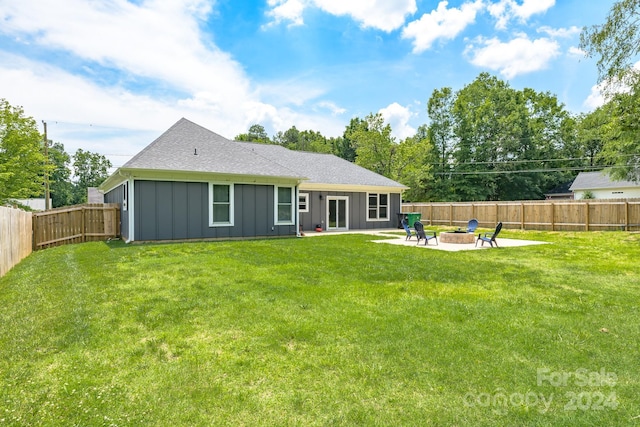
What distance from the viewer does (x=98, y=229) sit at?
13828mm

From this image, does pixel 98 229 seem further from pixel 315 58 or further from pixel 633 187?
pixel 633 187

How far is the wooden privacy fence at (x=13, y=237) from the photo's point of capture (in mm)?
7371

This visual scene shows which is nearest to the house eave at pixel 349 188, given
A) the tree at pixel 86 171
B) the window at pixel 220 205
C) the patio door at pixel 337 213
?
the patio door at pixel 337 213

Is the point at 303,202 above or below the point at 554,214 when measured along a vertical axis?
above

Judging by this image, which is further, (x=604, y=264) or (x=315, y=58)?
(x=315, y=58)

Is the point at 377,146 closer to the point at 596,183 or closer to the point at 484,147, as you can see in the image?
the point at 484,147

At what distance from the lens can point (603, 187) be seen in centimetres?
3009

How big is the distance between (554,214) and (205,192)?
17557mm

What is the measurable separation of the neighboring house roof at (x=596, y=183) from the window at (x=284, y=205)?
28.3 metres

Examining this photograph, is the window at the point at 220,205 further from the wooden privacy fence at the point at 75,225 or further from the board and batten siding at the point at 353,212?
the board and batten siding at the point at 353,212

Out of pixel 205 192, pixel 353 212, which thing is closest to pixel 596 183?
pixel 353 212

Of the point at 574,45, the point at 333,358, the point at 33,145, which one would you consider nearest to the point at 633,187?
the point at 574,45

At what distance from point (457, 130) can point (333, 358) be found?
39.9 metres

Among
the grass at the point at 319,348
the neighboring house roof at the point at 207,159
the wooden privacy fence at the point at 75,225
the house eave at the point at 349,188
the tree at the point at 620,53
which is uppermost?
the tree at the point at 620,53
